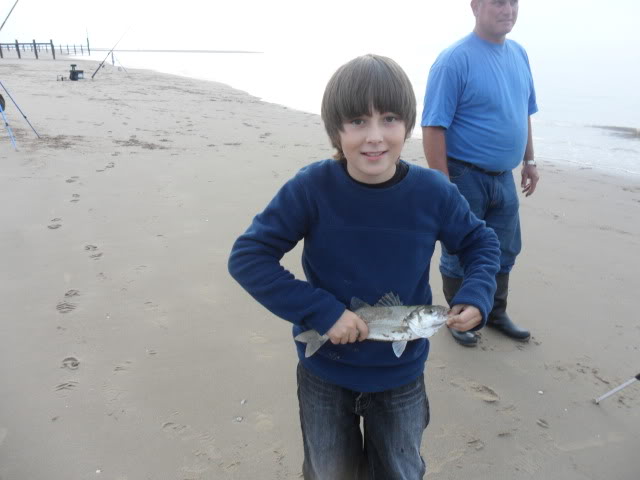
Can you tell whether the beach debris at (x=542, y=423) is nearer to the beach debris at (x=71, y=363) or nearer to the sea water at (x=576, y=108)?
the beach debris at (x=71, y=363)

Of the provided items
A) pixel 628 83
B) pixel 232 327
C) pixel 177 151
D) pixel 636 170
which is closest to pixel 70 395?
pixel 232 327

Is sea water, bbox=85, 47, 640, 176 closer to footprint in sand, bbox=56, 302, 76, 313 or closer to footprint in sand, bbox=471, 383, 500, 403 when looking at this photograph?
footprint in sand, bbox=471, 383, 500, 403

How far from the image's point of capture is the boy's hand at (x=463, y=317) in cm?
170

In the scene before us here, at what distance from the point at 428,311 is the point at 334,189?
Answer: 0.57 meters

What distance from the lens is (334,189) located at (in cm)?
175

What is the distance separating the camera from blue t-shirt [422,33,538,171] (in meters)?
3.14

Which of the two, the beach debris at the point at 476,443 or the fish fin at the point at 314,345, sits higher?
the fish fin at the point at 314,345

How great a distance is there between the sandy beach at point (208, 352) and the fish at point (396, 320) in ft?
3.97

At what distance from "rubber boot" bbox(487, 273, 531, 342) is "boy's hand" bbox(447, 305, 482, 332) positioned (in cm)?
215

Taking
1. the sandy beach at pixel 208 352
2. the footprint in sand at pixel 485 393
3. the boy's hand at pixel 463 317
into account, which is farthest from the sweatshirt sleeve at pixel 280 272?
the footprint in sand at pixel 485 393

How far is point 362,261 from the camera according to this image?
1789 mm

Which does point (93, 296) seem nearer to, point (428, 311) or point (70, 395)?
point (70, 395)

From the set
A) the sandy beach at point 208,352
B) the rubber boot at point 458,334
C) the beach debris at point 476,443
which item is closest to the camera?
the sandy beach at point 208,352

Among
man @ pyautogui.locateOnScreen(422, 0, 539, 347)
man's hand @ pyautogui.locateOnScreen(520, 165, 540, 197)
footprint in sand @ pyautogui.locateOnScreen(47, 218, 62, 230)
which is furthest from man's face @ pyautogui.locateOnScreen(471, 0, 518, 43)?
footprint in sand @ pyautogui.locateOnScreen(47, 218, 62, 230)
